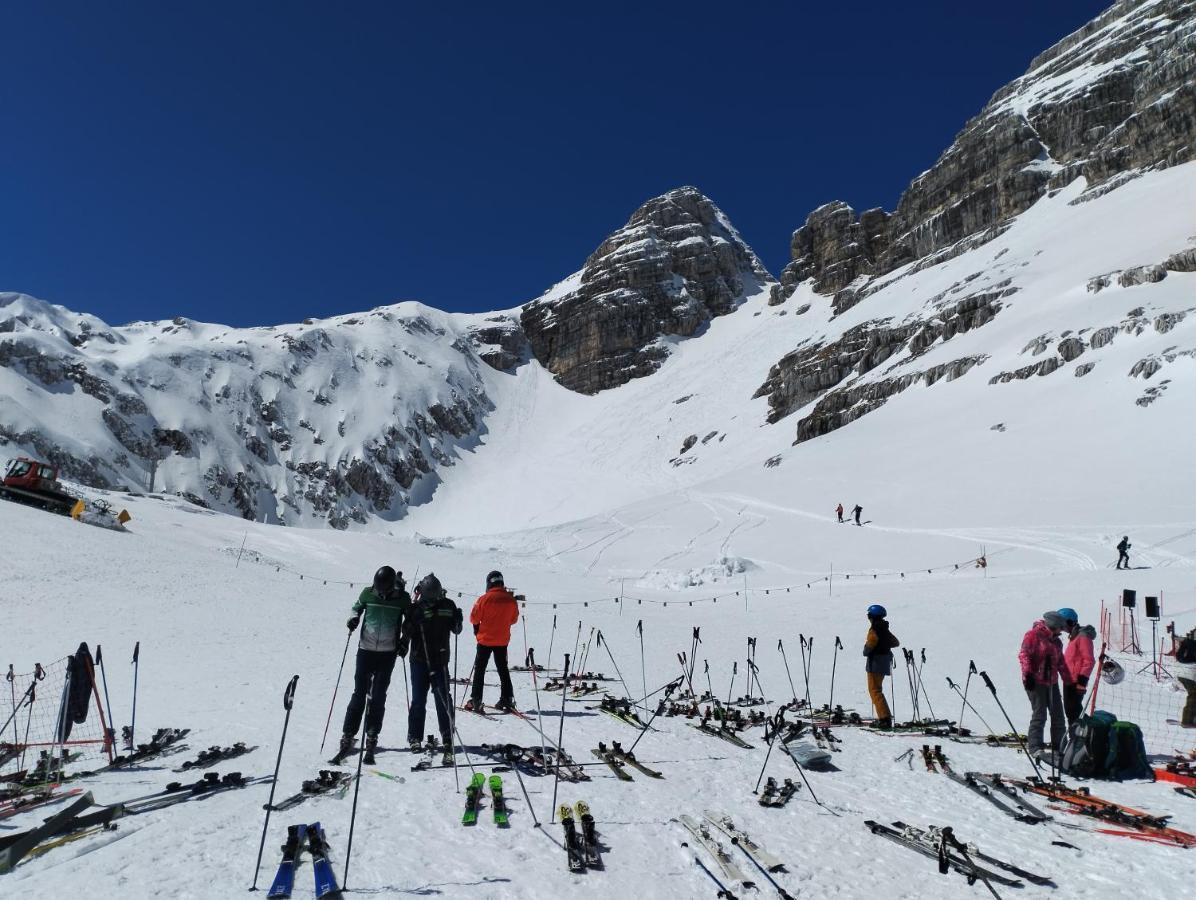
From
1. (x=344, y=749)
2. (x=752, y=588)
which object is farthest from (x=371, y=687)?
(x=752, y=588)

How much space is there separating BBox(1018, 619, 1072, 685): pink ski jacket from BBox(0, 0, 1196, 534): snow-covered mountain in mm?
29264

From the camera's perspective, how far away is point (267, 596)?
70.5ft

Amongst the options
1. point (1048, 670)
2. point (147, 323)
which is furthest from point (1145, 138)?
point (147, 323)

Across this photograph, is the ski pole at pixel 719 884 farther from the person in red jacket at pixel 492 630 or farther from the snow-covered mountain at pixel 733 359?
the snow-covered mountain at pixel 733 359

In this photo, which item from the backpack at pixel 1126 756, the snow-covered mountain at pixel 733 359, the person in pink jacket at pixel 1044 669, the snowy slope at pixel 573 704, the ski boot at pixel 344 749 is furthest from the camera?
the snow-covered mountain at pixel 733 359

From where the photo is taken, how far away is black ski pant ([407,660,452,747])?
803cm

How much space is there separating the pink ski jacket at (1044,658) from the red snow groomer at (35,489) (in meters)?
36.4

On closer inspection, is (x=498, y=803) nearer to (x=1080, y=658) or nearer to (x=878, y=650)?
(x=878, y=650)

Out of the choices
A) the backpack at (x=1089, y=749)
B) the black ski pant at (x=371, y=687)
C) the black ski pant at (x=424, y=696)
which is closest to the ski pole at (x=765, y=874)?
the black ski pant at (x=424, y=696)

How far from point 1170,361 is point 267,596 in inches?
1798

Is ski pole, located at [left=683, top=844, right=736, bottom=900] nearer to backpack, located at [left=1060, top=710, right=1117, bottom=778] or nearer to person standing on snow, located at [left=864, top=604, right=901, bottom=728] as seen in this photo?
backpack, located at [left=1060, top=710, right=1117, bottom=778]

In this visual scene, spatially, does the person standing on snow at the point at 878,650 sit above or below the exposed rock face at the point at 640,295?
below

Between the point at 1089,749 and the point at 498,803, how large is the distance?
638cm

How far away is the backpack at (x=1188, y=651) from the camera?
10266mm
